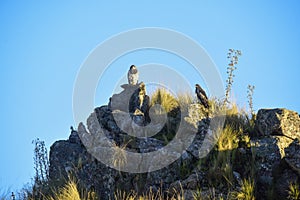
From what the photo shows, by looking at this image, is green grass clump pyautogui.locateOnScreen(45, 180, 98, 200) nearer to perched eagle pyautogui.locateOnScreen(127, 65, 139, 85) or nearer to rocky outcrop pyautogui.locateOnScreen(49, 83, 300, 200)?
rocky outcrop pyautogui.locateOnScreen(49, 83, 300, 200)

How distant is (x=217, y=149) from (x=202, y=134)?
22.6 inches

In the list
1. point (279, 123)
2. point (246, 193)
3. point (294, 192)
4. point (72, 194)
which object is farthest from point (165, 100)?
point (294, 192)

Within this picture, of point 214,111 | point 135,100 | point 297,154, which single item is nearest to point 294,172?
point 297,154

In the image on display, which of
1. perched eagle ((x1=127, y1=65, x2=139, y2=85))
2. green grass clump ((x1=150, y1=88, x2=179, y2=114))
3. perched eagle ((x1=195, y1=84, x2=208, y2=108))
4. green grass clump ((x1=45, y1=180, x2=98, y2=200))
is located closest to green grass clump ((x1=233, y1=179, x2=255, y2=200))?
green grass clump ((x1=45, y1=180, x2=98, y2=200))

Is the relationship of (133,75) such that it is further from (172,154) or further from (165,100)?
(172,154)

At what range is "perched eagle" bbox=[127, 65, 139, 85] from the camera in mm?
14230

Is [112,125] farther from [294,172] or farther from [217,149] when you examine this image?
[294,172]

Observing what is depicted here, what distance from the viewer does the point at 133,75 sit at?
14.2 metres

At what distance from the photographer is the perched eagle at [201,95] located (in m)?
13.1

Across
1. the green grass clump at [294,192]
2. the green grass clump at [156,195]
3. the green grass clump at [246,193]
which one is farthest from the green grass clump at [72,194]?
the green grass clump at [294,192]

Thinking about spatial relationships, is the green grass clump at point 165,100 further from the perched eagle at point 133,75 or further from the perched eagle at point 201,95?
the perched eagle at point 201,95

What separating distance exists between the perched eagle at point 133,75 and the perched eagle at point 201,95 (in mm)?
1817

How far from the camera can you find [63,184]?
468 inches

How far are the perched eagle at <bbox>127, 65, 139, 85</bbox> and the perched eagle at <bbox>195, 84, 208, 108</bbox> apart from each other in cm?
182
